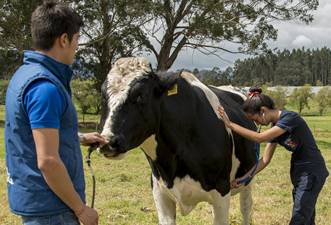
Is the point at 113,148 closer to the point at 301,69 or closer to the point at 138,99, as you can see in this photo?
the point at 138,99

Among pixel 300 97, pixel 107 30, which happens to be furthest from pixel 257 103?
pixel 300 97

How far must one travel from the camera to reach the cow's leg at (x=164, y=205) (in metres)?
5.07

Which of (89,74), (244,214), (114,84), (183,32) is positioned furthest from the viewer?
(89,74)

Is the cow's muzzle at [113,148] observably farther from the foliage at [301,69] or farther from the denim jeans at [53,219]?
the foliage at [301,69]

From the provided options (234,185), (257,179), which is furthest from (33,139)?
(257,179)

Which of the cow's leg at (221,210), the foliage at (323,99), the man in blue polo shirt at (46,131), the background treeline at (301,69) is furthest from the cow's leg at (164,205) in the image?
the background treeline at (301,69)

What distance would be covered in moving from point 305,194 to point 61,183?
9.19 ft

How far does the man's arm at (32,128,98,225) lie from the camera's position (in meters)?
2.41

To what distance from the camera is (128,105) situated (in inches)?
163

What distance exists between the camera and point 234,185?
213 inches

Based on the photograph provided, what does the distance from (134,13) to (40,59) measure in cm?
1992

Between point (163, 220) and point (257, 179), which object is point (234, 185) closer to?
point (163, 220)

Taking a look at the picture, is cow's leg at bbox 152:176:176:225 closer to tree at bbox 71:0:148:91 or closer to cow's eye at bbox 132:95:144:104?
cow's eye at bbox 132:95:144:104

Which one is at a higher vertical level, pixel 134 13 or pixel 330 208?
pixel 134 13
